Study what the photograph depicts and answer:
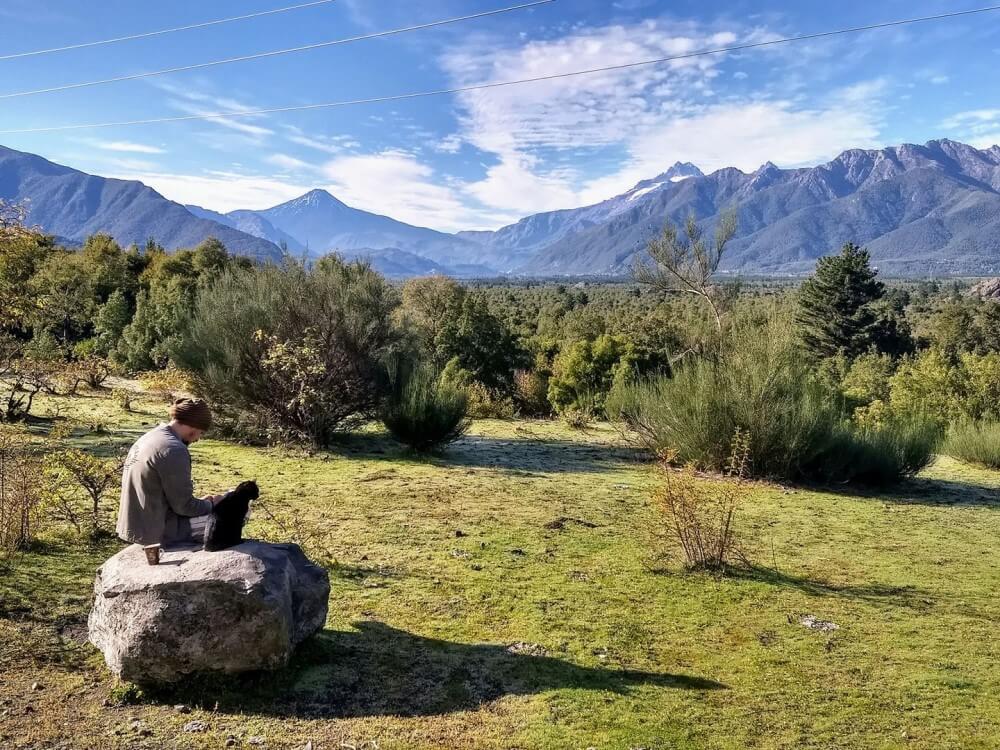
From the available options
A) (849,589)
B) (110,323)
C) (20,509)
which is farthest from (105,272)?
(849,589)

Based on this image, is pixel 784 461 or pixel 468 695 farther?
pixel 784 461

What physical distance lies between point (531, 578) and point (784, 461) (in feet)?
17.5

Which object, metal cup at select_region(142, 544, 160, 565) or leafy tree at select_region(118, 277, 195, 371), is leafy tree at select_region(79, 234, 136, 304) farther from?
metal cup at select_region(142, 544, 160, 565)

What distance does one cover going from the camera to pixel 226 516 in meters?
3.45

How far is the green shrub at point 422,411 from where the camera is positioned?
10.4 metres

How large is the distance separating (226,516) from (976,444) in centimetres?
1290

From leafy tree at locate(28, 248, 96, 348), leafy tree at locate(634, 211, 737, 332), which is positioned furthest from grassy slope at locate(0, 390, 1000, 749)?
leafy tree at locate(28, 248, 96, 348)

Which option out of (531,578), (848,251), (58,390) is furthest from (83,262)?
(848,251)

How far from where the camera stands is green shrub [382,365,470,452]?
34.2ft

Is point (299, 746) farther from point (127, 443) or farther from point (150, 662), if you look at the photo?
point (127, 443)

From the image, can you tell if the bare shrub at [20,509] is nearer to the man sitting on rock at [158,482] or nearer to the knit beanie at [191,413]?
the man sitting on rock at [158,482]

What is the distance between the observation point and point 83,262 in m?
27.5

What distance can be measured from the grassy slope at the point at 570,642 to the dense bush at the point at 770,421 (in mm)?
1548

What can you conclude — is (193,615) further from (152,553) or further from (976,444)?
(976,444)
